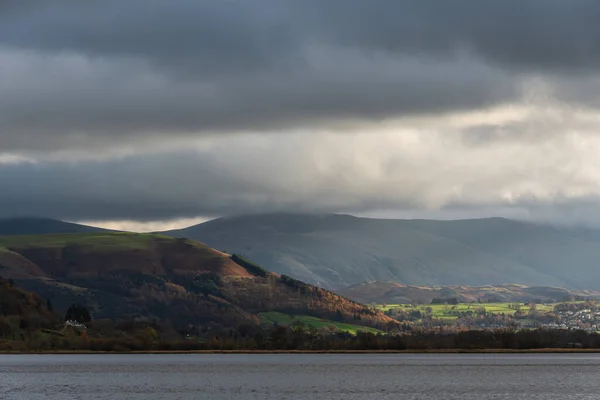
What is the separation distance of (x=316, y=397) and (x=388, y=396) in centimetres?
1260

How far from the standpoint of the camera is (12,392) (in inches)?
7830

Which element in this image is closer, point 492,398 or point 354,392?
point 492,398

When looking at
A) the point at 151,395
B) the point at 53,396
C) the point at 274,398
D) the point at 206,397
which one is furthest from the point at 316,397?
the point at 53,396

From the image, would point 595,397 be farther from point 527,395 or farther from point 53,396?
point 53,396

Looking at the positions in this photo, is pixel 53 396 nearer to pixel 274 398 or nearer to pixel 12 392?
pixel 12 392

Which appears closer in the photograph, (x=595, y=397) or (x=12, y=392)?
(x=595, y=397)

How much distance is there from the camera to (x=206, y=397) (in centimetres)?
18725

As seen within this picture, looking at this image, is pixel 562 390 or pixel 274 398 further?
pixel 562 390

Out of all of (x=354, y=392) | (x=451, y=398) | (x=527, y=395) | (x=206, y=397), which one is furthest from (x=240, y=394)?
(x=527, y=395)

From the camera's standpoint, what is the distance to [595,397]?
180m

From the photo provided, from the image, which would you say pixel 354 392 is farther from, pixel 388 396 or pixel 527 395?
pixel 527 395

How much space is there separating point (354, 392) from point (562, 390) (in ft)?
127

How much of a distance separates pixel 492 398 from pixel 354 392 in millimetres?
29440

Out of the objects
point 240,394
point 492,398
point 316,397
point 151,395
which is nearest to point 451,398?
point 492,398
